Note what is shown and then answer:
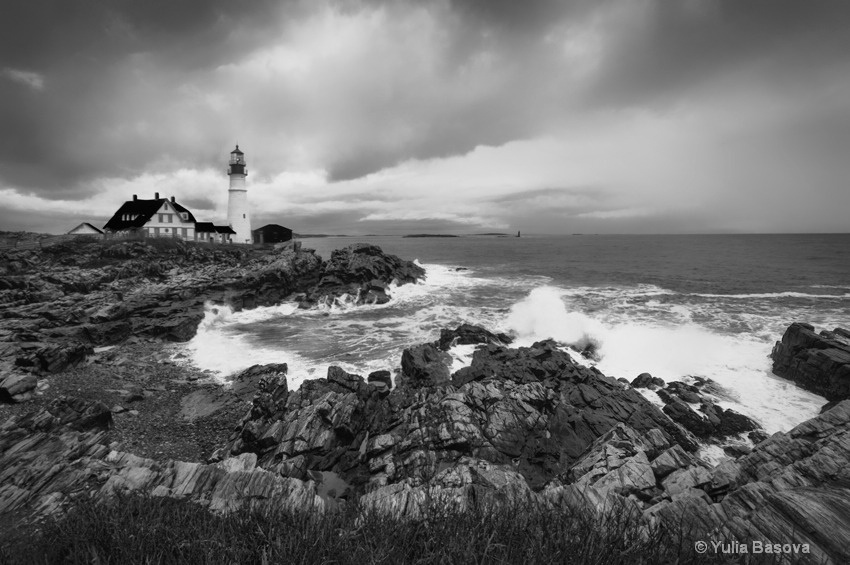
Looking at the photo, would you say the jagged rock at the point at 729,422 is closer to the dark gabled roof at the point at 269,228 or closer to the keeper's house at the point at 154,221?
the keeper's house at the point at 154,221

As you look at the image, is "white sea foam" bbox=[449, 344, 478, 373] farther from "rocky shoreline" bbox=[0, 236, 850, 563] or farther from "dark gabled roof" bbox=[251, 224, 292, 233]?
"dark gabled roof" bbox=[251, 224, 292, 233]

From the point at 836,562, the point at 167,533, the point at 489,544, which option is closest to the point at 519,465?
the point at 836,562

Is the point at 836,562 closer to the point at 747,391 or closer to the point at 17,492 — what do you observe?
the point at 17,492

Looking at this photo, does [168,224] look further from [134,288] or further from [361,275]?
[361,275]

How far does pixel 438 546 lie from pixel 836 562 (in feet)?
16.2

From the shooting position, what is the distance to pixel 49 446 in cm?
938

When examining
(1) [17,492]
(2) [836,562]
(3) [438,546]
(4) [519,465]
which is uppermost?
(3) [438,546]

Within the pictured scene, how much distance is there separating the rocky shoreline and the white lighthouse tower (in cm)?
3648

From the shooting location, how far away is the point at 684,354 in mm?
20844

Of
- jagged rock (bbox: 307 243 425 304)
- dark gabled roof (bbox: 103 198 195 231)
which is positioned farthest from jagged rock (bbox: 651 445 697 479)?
dark gabled roof (bbox: 103 198 195 231)

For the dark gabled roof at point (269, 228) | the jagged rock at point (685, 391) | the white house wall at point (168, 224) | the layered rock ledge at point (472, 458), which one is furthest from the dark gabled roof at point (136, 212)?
the jagged rock at point (685, 391)

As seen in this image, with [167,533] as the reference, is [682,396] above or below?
below

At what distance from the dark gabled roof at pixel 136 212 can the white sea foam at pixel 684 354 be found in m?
55.0

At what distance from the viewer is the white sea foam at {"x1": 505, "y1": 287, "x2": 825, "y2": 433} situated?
15.9 metres
